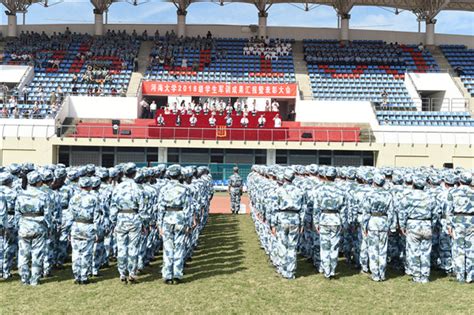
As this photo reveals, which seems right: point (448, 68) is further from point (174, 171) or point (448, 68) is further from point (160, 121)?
point (174, 171)

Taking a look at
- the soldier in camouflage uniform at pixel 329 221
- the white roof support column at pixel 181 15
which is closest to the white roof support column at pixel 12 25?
the white roof support column at pixel 181 15

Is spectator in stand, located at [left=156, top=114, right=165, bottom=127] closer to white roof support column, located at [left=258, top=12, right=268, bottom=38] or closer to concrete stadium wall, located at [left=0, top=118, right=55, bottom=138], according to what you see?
concrete stadium wall, located at [left=0, top=118, right=55, bottom=138]

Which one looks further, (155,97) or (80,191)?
(155,97)

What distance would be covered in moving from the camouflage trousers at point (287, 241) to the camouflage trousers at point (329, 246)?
50cm

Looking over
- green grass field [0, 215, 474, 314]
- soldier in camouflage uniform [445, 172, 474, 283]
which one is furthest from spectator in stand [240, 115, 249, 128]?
soldier in camouflage uniform [445, 172, 474, 283]

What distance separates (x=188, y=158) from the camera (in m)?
28.6

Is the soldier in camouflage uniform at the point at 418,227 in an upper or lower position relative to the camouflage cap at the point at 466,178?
lower

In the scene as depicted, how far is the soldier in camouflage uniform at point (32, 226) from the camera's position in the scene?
8508mm

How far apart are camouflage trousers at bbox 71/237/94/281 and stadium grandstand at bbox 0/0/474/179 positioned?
18148 mm

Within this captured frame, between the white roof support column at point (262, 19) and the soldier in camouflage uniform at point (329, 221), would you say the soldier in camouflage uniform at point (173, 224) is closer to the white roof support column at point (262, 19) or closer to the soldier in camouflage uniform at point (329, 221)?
the soldier in camouflage uniform at point (329, 221)

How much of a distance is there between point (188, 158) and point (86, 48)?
54.8 ft

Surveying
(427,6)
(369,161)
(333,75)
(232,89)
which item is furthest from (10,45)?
(427,6)

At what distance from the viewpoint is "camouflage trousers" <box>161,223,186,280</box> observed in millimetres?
8828

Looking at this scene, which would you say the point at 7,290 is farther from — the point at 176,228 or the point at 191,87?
the point at 191,87
